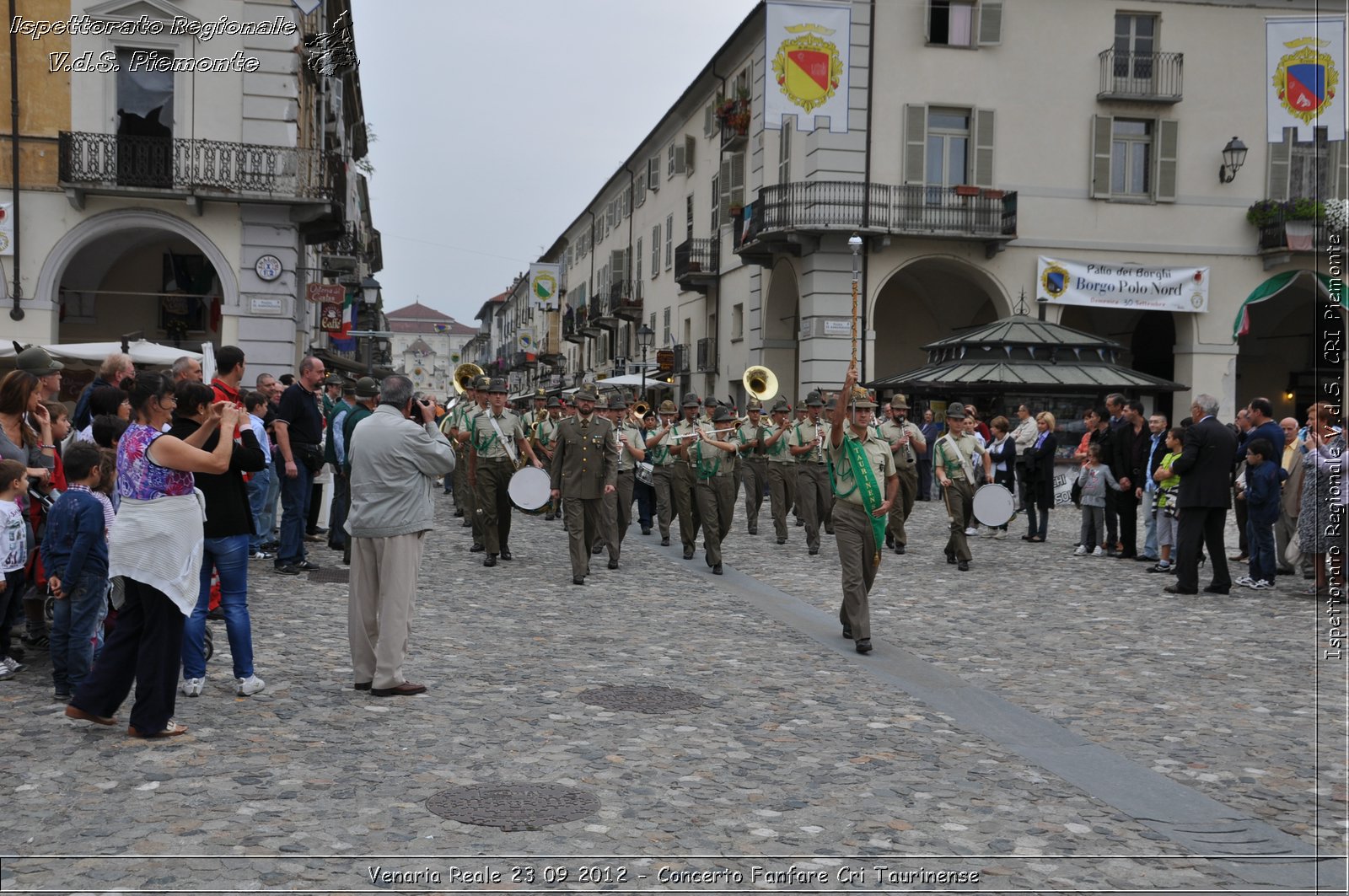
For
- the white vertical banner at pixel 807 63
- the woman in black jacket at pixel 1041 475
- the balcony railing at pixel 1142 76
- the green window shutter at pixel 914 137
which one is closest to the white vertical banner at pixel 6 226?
the white vertical banner at pixel 807 63

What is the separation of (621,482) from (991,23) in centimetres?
1846

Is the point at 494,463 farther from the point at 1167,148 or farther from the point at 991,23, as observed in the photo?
the point at 1167,148

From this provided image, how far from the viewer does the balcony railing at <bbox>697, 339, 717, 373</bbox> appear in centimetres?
3803

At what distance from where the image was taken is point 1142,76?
29453 millimetres

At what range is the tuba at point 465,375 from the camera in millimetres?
16003

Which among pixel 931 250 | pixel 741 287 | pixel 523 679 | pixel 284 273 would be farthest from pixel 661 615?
pixel 741 287

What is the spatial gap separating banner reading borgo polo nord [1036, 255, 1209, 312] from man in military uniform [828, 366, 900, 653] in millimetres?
20828

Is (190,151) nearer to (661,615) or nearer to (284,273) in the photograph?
(284,273)

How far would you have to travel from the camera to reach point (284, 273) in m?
24.9

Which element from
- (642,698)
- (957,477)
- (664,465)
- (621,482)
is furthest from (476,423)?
(642,698)

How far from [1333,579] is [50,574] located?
35.4ft

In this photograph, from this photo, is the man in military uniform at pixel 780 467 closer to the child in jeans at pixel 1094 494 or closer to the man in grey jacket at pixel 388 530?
the child in jeans at pixel 1094 494

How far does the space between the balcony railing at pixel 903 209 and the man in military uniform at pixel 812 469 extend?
37.1 feet

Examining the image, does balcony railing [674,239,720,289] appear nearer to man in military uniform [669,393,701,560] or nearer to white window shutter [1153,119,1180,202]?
white window shutter [1153,119,1180,202]
